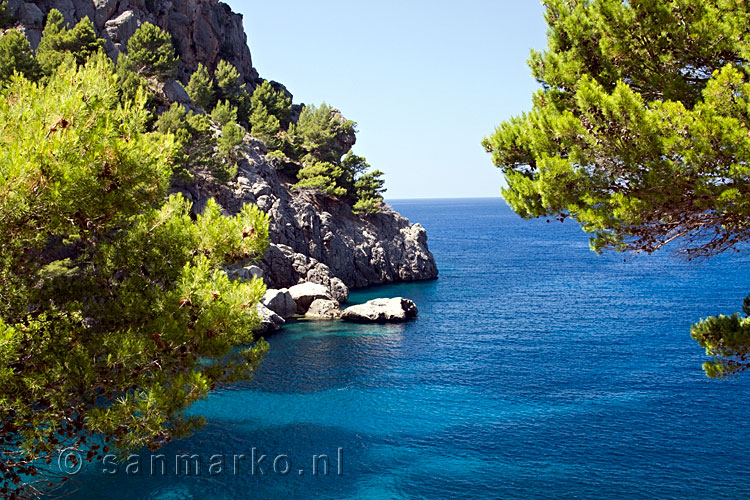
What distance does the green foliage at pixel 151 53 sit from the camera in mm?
71125

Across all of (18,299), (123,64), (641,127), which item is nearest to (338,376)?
(18,299)

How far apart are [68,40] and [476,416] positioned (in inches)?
2466

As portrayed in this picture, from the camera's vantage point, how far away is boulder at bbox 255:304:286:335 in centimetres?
5004

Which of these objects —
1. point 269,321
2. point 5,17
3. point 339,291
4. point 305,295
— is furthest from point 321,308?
point 5,17

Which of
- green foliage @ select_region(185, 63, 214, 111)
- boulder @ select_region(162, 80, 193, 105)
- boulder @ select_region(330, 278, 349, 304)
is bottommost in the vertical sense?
boulder @ select_region(330, 278, 349, 304)

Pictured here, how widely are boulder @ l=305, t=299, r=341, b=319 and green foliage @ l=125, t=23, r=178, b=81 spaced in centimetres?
3894

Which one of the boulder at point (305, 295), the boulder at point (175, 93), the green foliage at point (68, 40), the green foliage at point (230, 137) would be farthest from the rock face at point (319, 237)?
the green foliage at point (68, 40)

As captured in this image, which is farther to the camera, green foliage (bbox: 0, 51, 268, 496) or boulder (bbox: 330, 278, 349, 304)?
boulder (bbox: 330, 278, 349, 304)

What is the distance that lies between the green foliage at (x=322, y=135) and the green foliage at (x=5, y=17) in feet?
125

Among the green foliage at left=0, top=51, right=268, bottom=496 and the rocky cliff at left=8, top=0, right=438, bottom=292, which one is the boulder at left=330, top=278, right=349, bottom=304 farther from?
the green foliage at left=0, top=51, right=268, bottom=496

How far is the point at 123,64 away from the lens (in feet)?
202

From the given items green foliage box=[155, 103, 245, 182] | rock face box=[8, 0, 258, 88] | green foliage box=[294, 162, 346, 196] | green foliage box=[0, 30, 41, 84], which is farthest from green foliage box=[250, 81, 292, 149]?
green foliage box=[0, 30, 41, 84]

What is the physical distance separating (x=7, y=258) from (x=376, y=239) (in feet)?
225

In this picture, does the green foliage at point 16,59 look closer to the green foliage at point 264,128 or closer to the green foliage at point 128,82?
the green foliage at point 128,82
